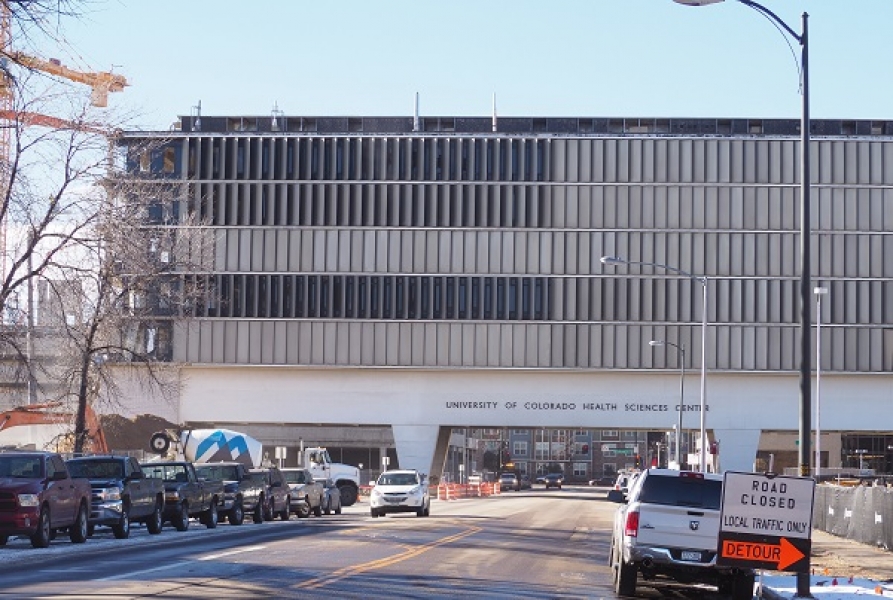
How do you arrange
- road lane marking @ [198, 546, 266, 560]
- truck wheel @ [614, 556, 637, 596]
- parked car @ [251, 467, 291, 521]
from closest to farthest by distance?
truck wheel @ [614, 556, 637, 596], road lane marking @ [198, 546, 266, 560], parked car @ [251, 467, 291, 521]

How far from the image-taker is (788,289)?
306ft

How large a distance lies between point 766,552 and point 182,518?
22065mm

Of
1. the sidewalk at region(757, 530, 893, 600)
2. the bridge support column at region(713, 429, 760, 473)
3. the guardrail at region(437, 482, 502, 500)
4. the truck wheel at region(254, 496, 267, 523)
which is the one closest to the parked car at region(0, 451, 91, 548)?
the truck wheel at region(254, 496, 267, 523)

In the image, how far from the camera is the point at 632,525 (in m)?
21.0

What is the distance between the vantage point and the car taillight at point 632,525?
21.0 m

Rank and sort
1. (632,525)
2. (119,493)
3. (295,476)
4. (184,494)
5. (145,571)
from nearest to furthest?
(632,525) → (145,571) → (119,493) → (184,494) → (295,476)

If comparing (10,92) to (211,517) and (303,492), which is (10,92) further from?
(303,492)

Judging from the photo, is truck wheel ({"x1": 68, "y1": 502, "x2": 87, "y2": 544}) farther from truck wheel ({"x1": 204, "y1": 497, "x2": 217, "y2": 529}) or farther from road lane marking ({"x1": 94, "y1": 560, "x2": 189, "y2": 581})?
truck wheel ({"x1": 204, "y1": 497, "x2": 217, "y2": 529})

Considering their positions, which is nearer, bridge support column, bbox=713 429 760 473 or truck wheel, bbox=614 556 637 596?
truck wheel, bbox=614 556 637 596

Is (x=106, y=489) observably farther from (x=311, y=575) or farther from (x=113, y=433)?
(x=113, y=433)

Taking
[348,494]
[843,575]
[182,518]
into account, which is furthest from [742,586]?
[348,494]

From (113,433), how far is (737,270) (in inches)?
1538

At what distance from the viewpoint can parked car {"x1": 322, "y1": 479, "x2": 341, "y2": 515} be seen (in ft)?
184

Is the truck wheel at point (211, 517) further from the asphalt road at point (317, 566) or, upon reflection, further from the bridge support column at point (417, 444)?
the bridge support column at point (417, 444)
